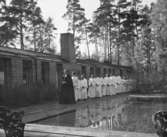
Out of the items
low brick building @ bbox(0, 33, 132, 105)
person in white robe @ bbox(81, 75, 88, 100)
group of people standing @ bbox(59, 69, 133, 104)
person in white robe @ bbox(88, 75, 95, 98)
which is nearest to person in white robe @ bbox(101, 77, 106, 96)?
group of people standing @ bbox(59, 69, 133, 104)

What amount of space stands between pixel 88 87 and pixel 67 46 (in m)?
4.65

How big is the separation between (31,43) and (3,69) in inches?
954

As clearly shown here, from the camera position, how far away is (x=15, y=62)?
13.3 metres

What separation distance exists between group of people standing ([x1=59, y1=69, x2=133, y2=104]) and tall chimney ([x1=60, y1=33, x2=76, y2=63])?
3.50m

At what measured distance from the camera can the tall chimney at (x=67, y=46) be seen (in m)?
17.5

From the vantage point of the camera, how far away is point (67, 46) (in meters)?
17.7

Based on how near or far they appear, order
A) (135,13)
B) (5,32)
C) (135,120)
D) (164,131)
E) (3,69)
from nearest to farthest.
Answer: (164,131) → (135,120) → (3,69) → (5,32) → (135,13)

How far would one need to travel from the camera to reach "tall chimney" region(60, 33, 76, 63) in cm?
1747

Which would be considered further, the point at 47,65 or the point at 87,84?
the point at 47,65

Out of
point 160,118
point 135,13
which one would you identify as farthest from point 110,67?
point 160,118

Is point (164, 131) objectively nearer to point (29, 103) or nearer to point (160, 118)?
point (160, 118)

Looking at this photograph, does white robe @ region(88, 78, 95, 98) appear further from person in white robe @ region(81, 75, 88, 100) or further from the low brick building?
the low brick building

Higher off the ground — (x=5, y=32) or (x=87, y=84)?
(x=5, y=32)

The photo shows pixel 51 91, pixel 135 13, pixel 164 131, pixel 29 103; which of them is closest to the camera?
pixel 164 131
